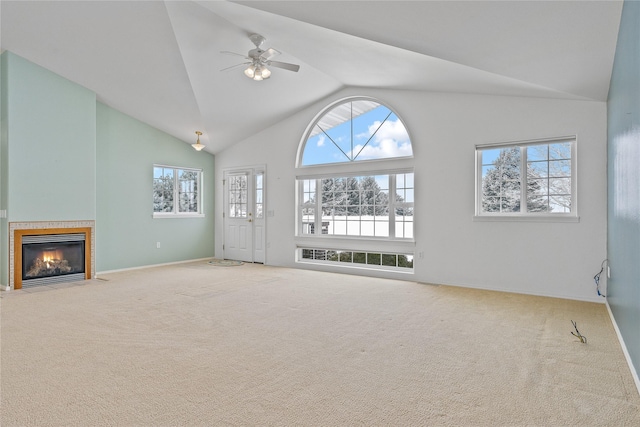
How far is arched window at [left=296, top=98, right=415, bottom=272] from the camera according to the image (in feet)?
19.4

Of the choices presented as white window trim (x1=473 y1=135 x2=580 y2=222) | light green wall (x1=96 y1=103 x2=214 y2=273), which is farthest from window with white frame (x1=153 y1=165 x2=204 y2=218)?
white window trim (x1=473 y1=135 x2=580 y2=222)

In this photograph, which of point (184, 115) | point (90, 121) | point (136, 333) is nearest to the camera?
point (136, 333)

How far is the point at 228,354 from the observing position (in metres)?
2.72

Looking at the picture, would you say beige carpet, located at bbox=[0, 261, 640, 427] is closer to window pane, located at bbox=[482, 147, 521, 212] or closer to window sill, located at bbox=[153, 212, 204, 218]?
window pane, located at bbox=[482, 147, 521, 212]

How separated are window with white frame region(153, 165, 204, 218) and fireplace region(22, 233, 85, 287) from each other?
1633mm

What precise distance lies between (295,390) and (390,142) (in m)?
4.66

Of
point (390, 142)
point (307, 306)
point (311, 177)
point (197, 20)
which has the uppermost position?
point (197, 20)

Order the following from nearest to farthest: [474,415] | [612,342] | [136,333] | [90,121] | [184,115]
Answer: [474,415] < [612,342] < [136,333] < [90,121] < [184,115]

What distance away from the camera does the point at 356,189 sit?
21.2ft

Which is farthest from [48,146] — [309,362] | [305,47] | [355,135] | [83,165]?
[309,362]

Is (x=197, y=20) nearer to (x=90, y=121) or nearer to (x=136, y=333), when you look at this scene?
(x=90, y=121)

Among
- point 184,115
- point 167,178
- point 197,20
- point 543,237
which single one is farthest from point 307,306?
point 167,178

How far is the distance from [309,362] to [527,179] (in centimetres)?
404

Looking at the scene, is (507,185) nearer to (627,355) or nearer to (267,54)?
(627,355)
